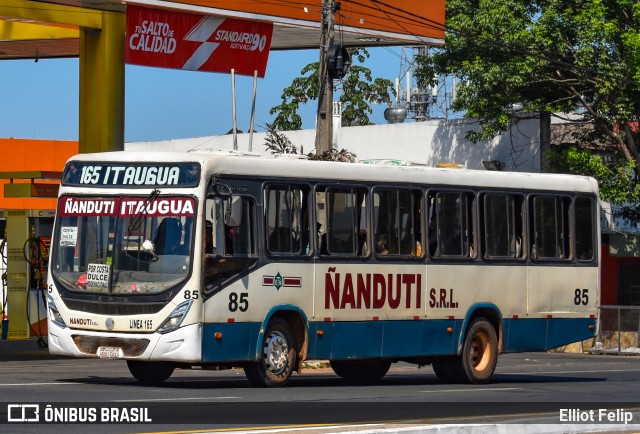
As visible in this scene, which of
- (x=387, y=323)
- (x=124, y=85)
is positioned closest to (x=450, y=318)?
(x=387, y=323)

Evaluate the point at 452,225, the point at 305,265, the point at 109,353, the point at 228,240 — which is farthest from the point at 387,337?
the point at 109,353

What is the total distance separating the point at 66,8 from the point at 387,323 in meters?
9.80

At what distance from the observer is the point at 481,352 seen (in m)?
21.9

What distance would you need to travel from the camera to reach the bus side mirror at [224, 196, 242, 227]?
18000 millimetres

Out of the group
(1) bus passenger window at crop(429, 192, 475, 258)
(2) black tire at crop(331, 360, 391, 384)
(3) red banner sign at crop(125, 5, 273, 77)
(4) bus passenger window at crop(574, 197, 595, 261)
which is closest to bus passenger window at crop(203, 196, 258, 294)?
(1) bus passenger window at crop(429, 192, 475, 258)

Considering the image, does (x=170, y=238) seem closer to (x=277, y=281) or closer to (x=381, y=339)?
(x=277, y=281)

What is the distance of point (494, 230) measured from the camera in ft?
71.6

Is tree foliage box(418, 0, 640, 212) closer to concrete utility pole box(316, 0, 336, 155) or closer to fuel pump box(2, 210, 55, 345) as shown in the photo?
concrete utility pole box(316, 0, 336, 155)

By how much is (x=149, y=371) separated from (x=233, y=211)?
2.69 m

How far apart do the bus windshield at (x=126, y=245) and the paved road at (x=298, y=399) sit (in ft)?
4.25

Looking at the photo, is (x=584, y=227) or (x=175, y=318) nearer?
(x=175, y=318)

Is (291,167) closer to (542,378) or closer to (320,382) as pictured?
(320,382)

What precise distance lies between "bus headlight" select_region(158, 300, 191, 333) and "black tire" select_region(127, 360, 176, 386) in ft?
5.80

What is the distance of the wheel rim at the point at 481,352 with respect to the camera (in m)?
21.8
